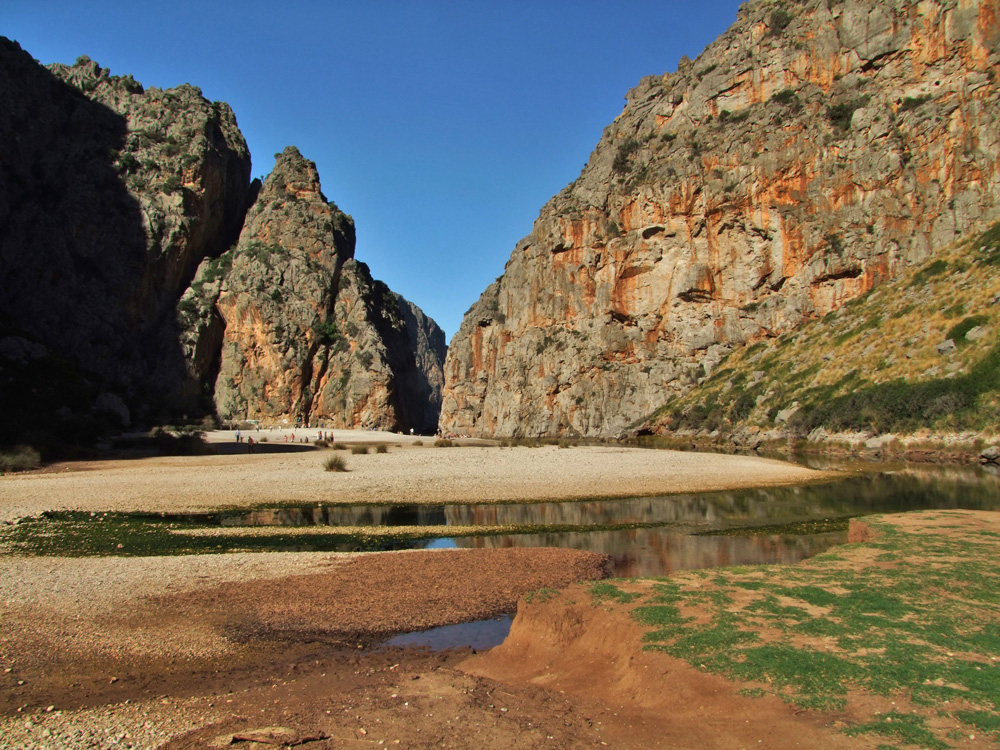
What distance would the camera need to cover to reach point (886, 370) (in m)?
48.3

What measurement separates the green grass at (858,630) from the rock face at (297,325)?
89520 mm

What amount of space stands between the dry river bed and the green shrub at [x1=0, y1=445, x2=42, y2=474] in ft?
50.8

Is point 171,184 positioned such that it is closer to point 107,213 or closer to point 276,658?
point 107,213

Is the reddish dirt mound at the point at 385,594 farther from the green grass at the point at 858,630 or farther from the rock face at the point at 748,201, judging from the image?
the rock face at the point at 748,201

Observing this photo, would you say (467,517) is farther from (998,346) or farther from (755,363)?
(755,363)

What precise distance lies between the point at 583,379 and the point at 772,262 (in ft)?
98.0

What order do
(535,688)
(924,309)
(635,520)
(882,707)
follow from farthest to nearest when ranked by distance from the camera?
(924,309) < (635,520) < (535,688) < (882,707)

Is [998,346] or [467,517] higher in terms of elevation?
[998,346]

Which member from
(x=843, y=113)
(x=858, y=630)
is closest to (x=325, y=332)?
(x=843, y=113)

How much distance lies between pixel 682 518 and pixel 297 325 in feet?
296

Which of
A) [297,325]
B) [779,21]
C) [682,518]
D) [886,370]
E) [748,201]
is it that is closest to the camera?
[682,518]

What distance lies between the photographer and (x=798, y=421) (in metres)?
52.5

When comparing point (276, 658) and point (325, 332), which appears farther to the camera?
point (325, 332)

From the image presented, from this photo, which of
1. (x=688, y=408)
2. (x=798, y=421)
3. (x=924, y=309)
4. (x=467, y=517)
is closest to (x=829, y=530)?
(x=467, y=517)
